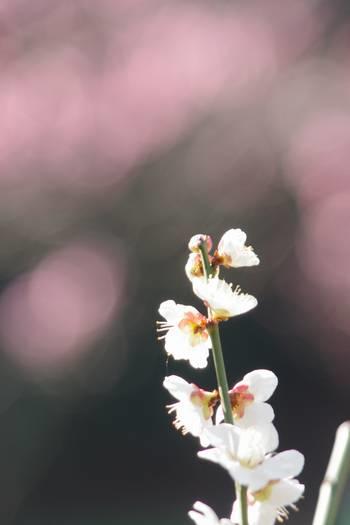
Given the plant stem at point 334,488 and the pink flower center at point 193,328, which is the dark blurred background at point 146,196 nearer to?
the pink flower center at point 193,328

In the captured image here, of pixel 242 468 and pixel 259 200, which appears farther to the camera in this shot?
pixel 259 200

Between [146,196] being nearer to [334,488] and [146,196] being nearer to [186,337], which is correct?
[186,337]

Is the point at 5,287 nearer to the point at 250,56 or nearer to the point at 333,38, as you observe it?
the point at 250,56

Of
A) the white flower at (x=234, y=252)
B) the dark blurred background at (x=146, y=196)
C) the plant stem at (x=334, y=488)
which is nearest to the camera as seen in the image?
the plant stem at (x=334, y=488)

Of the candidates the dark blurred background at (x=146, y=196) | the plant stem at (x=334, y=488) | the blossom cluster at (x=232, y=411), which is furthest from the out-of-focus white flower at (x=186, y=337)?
the dark blurred background at (x=146, y=196)

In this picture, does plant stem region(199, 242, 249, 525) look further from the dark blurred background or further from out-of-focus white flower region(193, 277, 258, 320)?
the dark blurred background

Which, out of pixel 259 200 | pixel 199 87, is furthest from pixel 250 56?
pixel 259 200

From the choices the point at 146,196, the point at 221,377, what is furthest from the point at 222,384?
the point at 146,196
